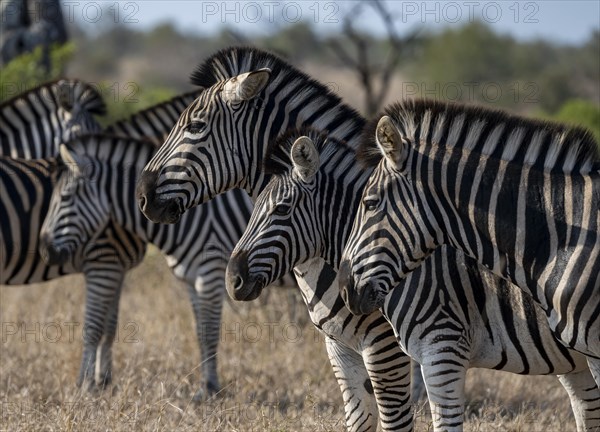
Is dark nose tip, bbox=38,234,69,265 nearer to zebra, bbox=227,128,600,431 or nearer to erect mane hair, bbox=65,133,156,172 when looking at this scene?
erect mane hair, bbox=65,133,156,172

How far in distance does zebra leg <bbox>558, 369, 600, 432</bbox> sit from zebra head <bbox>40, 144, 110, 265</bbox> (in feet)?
13.2

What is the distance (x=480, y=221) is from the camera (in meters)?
4.14

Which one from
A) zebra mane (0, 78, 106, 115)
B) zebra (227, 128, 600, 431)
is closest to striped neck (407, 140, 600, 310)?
zebra (227, 128, 600, 431)

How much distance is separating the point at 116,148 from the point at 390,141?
165 inches

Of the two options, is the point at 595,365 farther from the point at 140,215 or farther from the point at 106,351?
the point at 106,351

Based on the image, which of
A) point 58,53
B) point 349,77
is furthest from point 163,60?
point 58,53

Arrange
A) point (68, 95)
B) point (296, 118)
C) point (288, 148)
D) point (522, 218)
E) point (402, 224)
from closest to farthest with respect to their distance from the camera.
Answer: point (522, 218) → point (402, 224) → point (288, 148) → point (296, 118) → point (68, 95)

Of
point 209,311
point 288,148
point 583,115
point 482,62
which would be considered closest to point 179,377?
point 209,311

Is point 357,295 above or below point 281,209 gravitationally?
below

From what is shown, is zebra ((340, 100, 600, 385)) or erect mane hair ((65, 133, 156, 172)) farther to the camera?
erect mane hair ((65, 133, 156, 172))

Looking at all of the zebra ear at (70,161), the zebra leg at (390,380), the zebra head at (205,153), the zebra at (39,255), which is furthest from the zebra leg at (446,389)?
the zebra ear at (70,161)

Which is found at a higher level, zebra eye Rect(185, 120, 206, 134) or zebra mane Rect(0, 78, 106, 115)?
zebra mane Rect(0, 78, 106, 115)

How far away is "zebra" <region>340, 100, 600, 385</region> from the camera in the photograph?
13.2 ft

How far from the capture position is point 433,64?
37969 mm
